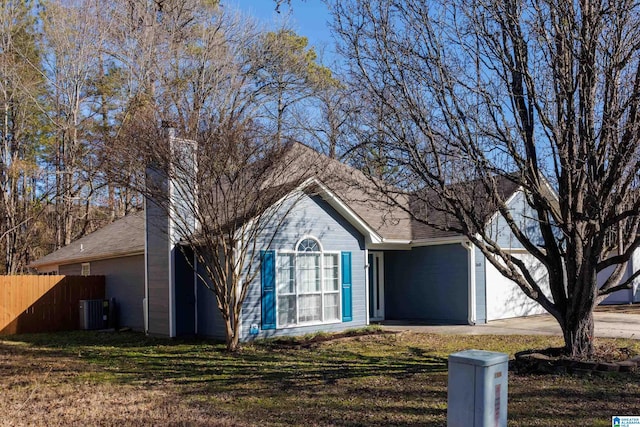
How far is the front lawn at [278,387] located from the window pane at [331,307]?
180cm

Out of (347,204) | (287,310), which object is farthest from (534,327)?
(287,310)

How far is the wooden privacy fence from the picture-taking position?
703 inches

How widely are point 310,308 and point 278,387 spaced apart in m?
6.05

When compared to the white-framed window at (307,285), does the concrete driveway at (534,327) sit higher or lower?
lower

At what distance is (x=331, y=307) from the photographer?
582 inches

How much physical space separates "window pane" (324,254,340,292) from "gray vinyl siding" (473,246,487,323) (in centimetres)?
413

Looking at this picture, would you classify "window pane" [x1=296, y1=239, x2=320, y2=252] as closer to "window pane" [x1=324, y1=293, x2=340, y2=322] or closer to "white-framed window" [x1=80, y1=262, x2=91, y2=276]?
Result: "window pane" [x1=324, y1=293, x2=340, y2=322]

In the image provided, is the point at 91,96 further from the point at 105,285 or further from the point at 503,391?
the point at 503,391

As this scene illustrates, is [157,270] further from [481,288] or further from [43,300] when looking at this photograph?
[481,288]

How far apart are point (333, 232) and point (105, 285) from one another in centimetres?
848

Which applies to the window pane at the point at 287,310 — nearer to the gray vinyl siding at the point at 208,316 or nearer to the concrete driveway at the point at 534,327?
the gray vinyl siding at the point at 208,316

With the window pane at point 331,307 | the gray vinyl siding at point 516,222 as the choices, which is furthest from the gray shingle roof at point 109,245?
the gray vinyl siding at point 516,222

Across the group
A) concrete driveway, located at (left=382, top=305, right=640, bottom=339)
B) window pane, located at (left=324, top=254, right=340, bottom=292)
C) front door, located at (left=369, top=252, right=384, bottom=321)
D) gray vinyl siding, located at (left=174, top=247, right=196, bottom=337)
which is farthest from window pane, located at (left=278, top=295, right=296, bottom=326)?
front door, located at (left=369, top=252, right=384, bottom=321)

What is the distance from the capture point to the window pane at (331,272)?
1479 centimetres
